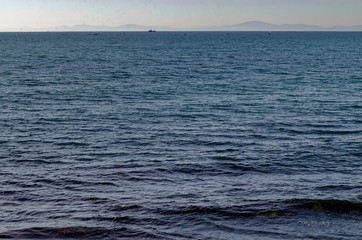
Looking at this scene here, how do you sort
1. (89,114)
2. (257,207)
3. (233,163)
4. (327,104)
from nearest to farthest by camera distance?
(257,207)
(233,163)
(89,114)
(327,104)

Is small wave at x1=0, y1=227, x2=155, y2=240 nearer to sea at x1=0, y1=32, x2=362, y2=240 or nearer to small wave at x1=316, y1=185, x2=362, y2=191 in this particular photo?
sea at x1=0, y1=32, x2=362, y2=240

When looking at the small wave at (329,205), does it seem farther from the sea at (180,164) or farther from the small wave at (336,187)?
the small wave at (336,187)

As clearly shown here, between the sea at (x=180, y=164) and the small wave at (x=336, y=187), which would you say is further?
the small wave at (x=336, y=187)

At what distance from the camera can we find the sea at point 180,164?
17.6 metres

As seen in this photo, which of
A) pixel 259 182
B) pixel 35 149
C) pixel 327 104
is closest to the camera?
pixel 259 182

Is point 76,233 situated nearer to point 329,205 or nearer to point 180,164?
point 329,205

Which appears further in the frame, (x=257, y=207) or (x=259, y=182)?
(x=259, y=182)

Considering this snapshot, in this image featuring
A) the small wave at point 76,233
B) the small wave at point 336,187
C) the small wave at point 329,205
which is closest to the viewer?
the small wave at point 76,233

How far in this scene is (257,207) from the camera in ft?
63.8

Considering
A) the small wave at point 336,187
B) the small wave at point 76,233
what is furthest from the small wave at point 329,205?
the small wave at point 76,233

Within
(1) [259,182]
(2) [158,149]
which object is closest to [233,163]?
(1) [259,182]

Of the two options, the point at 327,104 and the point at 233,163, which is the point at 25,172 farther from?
the point at 327,104

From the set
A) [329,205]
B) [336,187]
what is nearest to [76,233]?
[329,205]

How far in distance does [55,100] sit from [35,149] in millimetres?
19468
